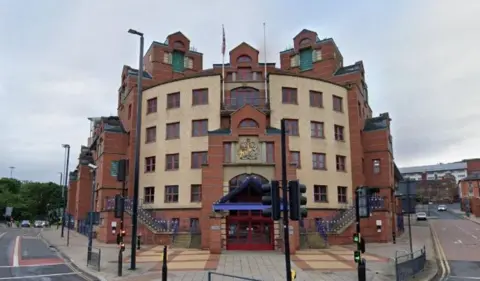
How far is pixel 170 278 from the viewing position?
1786 centimetres

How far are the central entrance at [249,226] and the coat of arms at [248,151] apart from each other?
2636mm

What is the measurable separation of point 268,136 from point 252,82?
10.9 meters

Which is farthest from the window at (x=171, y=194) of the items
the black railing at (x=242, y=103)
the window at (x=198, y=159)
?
the black railing at (x=242, y=103)

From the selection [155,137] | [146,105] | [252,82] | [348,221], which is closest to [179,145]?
[155,137]

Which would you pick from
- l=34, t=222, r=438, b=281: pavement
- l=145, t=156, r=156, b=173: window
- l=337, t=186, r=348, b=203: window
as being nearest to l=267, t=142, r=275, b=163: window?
l=34, t=222, r=438, b=281: pavement

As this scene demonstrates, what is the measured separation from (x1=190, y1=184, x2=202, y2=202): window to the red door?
941 centimetres

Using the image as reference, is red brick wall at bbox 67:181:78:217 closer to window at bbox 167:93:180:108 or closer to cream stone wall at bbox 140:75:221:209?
cream stone wall at bbox 140:75:221:209

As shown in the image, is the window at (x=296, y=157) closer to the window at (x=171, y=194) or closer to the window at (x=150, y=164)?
the window at (x=171, y=194)

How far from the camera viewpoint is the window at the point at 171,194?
40906 millimetres

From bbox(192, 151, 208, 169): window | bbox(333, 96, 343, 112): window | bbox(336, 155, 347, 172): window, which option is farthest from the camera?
bbox(333, 96, 343, 112): window

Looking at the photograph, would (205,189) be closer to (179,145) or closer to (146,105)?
(179,145)

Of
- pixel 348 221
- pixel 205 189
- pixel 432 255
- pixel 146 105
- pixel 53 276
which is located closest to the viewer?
pixel 53 276

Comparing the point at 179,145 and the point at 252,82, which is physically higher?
the point at 252,82

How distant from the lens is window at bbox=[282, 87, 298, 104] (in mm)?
41834
